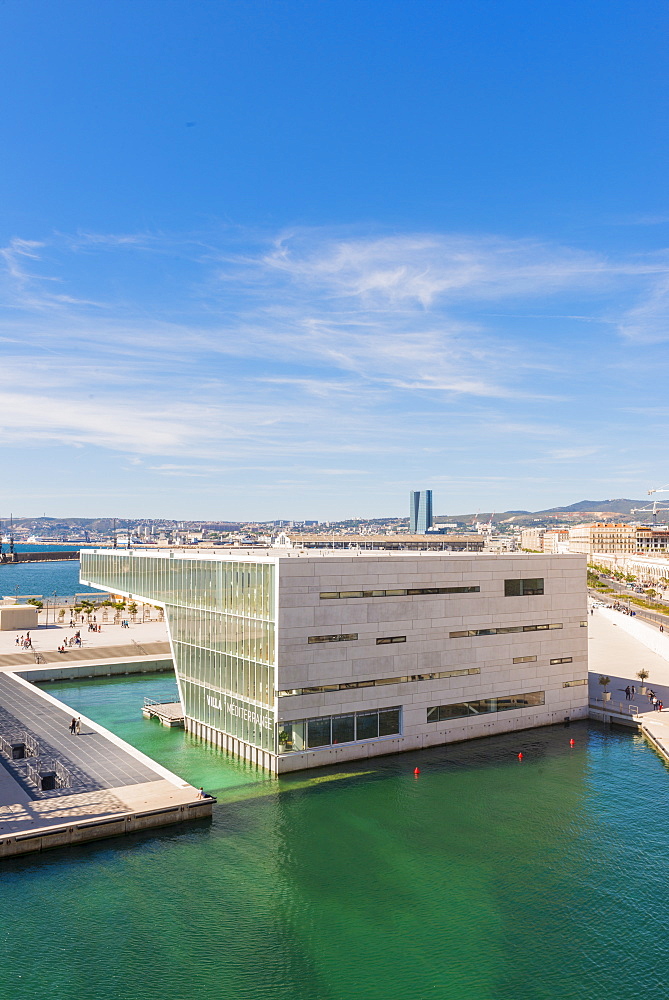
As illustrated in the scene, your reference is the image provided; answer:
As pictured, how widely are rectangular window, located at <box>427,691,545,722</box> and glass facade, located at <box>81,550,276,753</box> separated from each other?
11613mm

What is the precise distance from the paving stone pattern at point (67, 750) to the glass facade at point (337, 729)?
7533 millimetres

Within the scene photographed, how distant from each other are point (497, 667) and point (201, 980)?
103 feet

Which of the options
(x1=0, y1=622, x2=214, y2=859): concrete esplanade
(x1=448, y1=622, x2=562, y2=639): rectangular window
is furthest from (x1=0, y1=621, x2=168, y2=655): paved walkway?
(x1=448, y1=622, x2=562, y2=639): rectangular window

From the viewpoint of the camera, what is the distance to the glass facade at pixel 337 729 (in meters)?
41.1

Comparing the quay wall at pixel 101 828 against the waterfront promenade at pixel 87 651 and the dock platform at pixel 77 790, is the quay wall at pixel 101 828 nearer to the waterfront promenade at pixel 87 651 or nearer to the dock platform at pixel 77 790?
the dock platform at pixel 77 790

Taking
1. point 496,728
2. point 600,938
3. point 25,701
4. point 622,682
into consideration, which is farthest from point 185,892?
point 622,682

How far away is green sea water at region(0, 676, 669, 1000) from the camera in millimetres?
23031

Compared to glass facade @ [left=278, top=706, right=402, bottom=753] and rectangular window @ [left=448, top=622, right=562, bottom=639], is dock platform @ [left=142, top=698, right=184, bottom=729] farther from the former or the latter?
rectangular window @ [left=448, top=622, right=562, bottom=639]

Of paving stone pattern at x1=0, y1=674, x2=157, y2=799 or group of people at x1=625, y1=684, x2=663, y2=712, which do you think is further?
group of people at x1=625, y1=684, x2=663, y2=712

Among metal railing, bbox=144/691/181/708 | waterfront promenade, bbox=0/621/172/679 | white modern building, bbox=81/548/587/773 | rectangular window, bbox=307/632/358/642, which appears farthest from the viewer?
waterfront promenade, bbox=0/621/172/679

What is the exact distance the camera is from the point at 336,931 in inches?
1004

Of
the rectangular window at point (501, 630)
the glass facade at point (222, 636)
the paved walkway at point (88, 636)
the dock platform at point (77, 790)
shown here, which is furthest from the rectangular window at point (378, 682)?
the paved walkway at point (88, 636)

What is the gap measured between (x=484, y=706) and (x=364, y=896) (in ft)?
76.2

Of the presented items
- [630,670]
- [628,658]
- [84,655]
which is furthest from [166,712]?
[628,658]
